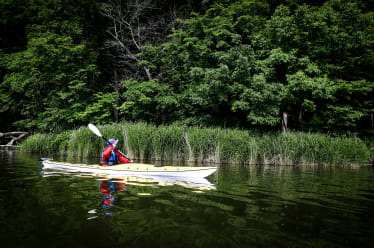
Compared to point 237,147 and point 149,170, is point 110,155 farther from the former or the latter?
point 237,147

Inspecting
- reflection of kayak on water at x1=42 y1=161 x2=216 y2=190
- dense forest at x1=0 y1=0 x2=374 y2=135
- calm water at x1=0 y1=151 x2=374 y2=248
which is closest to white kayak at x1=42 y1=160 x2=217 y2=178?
reflection of kayak on water at x1=42 y1=161 x2=216 y2=190

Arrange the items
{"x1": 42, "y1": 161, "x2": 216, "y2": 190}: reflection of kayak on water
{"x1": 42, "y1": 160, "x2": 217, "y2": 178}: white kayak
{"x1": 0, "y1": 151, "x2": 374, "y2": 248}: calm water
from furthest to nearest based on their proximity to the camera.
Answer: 1. {"x1": 42, "y1": 160, "x2": 217, "y2": 178}: white kayak
2. {"x1": 42, "y1": 161, "x2": 216, "y2": 190}: reflection of kayak on water
3. {"x1": 0, "y1": 151, "x2": 374, "y2": 248}: calm water

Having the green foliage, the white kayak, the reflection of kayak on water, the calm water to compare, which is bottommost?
the calm water

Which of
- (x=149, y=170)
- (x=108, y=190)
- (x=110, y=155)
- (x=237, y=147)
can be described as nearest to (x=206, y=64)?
(x=237, y=147)

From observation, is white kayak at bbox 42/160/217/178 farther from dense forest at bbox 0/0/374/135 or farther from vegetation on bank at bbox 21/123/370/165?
dense forest at bbox 0/0/374/135

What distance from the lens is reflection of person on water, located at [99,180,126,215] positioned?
13.3ft

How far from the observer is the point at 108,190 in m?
5.09

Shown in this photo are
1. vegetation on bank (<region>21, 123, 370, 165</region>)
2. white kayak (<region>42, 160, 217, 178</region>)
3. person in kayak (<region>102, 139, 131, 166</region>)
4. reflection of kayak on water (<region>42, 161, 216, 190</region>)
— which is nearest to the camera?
reflection of kayak on water (<region>42, 161, 216, 190</region>)

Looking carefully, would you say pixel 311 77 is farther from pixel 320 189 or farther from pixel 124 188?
pixel 124 188

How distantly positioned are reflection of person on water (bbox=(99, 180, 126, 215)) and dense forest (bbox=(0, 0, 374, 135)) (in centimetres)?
883

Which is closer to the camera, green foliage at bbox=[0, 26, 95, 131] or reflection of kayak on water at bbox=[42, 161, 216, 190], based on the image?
reflection of kayak on water at bbox=[42, 161, 216, 190]

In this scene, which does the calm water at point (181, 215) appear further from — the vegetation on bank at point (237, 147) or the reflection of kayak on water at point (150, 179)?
the vegetation on bank at point (237, 147)

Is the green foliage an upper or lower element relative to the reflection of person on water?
upper

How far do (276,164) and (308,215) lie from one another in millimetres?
7278
